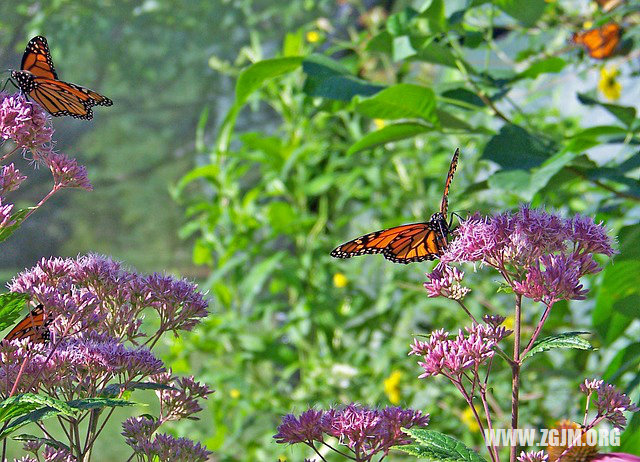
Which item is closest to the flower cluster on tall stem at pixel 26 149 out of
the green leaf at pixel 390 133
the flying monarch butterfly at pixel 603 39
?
the green leaf at pixel 390 133

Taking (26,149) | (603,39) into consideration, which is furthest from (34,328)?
→ (603,39)

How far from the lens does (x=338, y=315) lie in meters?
1.73

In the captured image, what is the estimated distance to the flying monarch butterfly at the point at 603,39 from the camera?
1.19 meters

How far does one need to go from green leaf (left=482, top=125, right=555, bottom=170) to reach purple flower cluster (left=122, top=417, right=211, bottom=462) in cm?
44

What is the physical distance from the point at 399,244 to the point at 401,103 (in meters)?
0.17

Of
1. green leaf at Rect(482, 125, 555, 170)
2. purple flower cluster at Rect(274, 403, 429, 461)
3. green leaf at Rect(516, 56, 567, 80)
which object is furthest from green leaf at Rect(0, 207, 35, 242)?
green leaf at Rect(516, 56, 567, 80)

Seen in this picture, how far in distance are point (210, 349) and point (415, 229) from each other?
1257 millimetres

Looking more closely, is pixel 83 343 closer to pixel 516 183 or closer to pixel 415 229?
pixel 415 229

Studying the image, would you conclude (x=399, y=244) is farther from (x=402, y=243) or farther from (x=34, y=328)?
(x=34, y=328)

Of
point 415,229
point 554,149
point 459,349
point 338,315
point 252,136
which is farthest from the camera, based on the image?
point 338,315

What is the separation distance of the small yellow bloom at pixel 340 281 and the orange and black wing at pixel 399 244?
4.06ft

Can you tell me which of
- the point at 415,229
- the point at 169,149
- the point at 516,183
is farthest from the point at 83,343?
the point at 169,149

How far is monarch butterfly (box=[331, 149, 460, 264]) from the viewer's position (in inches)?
24.2

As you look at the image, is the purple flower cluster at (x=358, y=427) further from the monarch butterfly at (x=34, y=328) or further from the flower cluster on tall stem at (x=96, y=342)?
the monarch butterfly at (x=34, y=328)
